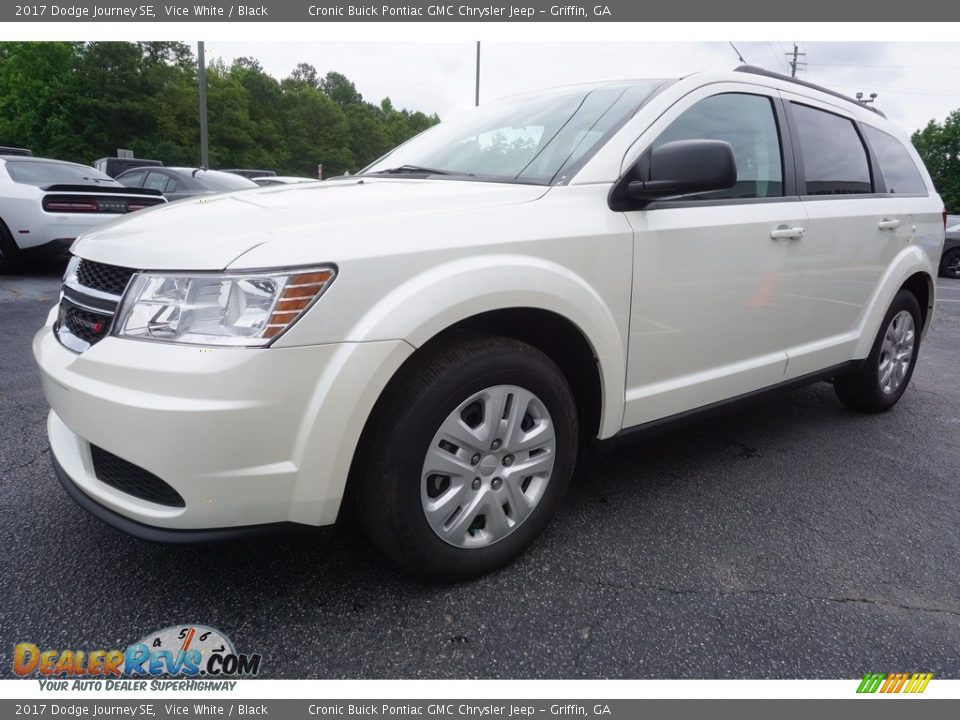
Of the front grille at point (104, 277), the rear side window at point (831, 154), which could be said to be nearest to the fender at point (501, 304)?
the front grille at point (104, 277)

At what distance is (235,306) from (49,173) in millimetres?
7717

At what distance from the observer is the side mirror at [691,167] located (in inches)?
80.3

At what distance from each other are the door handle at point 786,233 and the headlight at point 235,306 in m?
1.90

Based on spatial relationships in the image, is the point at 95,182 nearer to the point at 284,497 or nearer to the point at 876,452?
the point at 284,497

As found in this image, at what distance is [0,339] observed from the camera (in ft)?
15.8

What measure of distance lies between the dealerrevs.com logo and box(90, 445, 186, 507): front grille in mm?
406

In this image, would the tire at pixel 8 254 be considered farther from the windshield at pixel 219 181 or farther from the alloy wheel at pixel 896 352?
the alloy wheel at pixel 896 352

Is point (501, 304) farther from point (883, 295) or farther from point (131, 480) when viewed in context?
point (883, 295)

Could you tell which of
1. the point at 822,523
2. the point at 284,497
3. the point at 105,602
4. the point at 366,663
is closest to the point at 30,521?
the point at 105,602

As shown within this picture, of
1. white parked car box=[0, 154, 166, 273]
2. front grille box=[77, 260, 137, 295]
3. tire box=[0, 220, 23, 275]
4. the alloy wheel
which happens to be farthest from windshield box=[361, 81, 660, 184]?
tire box=[0, 220, 23, 275]

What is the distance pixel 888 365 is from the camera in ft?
12.4

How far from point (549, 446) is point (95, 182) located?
319 inches

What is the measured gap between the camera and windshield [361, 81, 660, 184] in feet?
7.58

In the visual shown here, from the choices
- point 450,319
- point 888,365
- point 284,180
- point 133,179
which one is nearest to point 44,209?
point 284,180
